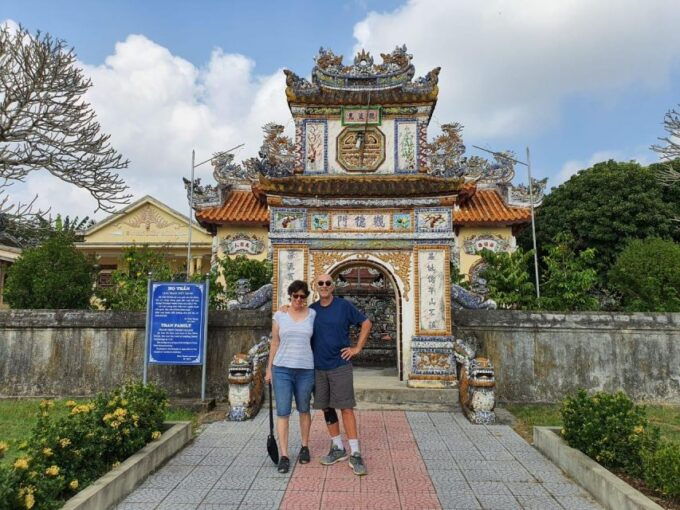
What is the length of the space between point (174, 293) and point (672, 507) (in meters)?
7.44

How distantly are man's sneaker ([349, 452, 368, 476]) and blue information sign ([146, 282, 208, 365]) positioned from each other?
432 cm

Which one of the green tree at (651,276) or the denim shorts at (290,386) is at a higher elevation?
the green tree at (651,276)

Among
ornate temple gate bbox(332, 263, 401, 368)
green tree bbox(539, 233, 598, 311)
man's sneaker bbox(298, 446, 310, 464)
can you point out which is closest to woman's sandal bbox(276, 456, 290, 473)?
man's sneaker bbox(298, 446, 310, 464)

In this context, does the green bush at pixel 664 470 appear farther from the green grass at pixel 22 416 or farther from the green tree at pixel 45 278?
the green tree at pixel 45 278

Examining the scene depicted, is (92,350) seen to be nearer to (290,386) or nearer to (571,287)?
(290,386)

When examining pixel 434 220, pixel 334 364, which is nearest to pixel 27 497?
pixel 334 364

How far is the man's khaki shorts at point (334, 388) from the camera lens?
5.09 meters

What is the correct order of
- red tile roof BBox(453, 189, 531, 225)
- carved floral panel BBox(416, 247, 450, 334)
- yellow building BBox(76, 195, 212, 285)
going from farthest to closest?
yellow building BBox(76, 195, 212, 285) < red tile roof BBox(453, 189, 531, 225) < carved floral panel BBox(416, 247, 450, 334)

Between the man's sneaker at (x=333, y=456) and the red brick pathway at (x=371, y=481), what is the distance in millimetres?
54

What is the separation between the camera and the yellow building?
2152 centimetres

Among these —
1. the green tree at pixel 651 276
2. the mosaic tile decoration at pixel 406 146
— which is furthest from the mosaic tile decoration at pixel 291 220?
the green tree at pixel 651 276

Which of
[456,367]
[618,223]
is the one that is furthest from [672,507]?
[618,223]

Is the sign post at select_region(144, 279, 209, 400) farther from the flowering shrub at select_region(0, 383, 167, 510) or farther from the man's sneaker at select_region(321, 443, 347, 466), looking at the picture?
the man's sneaker at select_region(321, 443, 347, 466)

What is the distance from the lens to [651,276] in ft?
33.6
